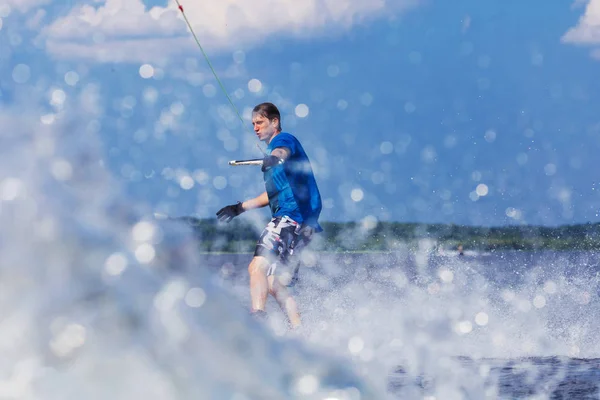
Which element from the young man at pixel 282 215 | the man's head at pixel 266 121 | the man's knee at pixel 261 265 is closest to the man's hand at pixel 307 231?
the young man at pixel 282 215

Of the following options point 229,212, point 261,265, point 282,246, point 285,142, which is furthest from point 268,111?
point 261,265

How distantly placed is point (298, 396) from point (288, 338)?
0.23 meters

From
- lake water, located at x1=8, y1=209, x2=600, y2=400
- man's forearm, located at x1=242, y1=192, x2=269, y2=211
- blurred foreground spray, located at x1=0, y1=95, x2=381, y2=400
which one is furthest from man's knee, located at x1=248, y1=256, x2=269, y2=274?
blurred foreground spray, located at x1=0, y1=95, x2=381, y2=400

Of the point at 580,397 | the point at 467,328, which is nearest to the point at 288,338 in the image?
the point at 580,397

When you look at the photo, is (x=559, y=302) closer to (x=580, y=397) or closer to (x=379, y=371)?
(x=580, y=397)

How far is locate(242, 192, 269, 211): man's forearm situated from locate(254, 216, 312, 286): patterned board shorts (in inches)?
10.1

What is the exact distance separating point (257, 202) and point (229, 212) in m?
0.24

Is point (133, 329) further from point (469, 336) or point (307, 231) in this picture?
point (469, 336)

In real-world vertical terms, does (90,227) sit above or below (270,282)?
below

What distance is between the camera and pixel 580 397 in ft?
16.7

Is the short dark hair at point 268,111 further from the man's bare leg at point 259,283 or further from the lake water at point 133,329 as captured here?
the lake water at point 133,329

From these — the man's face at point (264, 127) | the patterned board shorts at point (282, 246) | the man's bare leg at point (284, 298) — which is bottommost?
the man's bare leg at point (284, 298)

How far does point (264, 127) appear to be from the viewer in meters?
6.61

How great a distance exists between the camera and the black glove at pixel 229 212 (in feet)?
22.6
